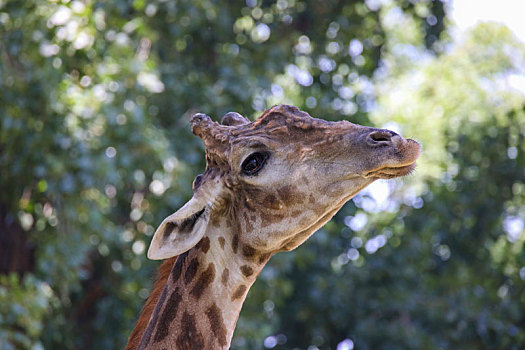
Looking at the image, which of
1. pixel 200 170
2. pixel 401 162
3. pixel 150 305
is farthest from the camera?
pixel 200 170

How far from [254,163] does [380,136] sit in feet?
1.64

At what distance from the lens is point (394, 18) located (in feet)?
74.0

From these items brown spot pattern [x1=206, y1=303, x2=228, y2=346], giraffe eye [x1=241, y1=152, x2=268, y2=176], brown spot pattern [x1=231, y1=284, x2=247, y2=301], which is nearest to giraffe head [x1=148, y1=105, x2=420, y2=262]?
giraffe eye [x1=241, y1=152, x2=268, y2=176]

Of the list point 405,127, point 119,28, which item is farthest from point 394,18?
point 119,28

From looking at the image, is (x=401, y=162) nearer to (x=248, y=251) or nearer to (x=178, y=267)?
(x=248, y=251)

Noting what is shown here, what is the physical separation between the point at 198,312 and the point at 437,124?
1464 cm

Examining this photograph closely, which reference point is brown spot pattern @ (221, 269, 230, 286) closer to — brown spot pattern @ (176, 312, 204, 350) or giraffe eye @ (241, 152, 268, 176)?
brown spot pattern @ (176, 312, 204, 350)

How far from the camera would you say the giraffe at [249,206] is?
3.37 meters

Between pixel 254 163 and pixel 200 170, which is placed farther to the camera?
pixel 200 170

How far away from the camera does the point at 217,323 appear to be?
3436mm

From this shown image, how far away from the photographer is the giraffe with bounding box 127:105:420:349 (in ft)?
11.1

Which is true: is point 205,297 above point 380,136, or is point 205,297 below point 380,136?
below

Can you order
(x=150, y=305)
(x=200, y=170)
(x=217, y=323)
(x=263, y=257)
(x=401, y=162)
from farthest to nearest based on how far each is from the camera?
(x=200, y=170), (x=150, y=305), (x=263, y=257), (x=217, y=323), (x=401, y=162)

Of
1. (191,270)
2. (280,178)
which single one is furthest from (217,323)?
(280,178)
